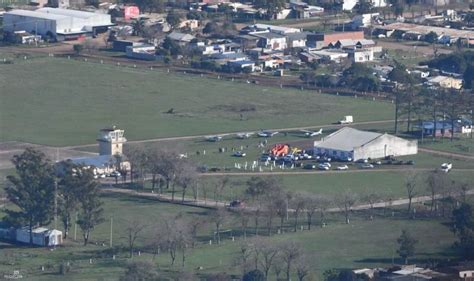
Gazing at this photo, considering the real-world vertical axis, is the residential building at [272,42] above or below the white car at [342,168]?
above

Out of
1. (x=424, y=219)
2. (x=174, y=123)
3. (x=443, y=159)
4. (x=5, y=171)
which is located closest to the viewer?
(x=424, y=219)

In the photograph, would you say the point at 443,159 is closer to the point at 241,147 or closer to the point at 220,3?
the point at 241,147

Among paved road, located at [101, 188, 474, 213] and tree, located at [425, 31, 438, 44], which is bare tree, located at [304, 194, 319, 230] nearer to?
paved road, located at [101, 188, 474, 213]

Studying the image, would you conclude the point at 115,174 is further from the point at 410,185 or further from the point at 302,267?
the point at 302,267

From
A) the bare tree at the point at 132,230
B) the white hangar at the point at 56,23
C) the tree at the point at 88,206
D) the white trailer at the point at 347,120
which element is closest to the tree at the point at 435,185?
the bare tree at the point at 132,230

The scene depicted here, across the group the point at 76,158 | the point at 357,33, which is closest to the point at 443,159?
the point at 76,158

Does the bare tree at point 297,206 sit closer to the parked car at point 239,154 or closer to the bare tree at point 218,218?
the bare tree at point 218,218

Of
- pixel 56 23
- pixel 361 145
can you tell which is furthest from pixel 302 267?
pixel 56 23

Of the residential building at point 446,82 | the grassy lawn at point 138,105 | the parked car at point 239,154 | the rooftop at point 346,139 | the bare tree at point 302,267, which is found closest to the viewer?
the bare tree at point 302,267

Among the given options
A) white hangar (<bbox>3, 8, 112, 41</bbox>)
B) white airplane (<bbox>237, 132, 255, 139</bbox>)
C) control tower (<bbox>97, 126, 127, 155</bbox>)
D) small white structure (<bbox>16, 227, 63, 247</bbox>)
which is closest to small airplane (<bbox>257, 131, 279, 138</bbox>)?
white airplane (<bbox>237, 132, 255, 139</bbox>)
